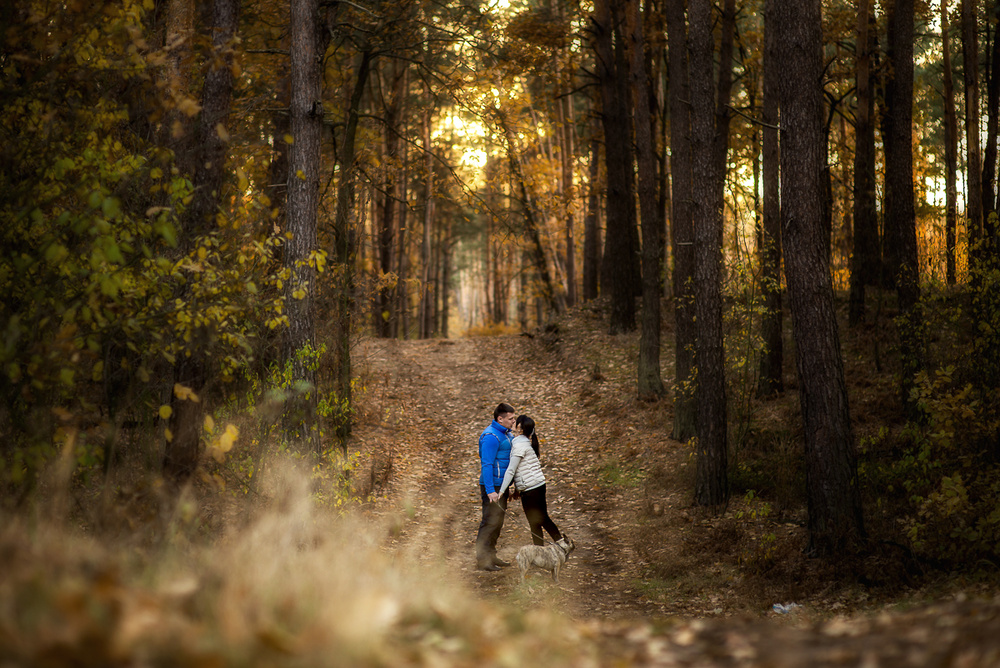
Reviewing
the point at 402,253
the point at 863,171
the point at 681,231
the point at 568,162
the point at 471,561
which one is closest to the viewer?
the point at 471,561

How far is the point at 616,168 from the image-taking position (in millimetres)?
16891

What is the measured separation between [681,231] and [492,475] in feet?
18.8

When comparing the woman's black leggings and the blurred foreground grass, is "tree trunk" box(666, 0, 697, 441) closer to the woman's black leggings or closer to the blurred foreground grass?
the woman's black leggings

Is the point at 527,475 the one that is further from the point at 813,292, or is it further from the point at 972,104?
the point at 972,104

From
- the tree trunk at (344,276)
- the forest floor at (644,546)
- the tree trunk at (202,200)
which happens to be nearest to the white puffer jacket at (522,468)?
the forest floor at (644,546)

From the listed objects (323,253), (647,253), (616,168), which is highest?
(616,168)

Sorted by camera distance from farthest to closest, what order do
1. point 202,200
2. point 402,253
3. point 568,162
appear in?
point 402,253 < point 568,162 < point 202,200

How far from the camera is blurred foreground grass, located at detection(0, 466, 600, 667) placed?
260cm

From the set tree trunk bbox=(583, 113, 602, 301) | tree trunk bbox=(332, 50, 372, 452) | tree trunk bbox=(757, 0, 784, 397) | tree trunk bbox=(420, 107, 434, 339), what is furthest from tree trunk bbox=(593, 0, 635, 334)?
tree trunk bbox=(420, 107, 434, 339)

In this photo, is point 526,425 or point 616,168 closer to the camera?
point 526,425

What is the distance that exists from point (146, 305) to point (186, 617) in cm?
331

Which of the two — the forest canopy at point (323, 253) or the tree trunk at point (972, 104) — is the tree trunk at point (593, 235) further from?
the tree trunk at point (972, 104)

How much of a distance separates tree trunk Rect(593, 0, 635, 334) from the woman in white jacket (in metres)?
9.66

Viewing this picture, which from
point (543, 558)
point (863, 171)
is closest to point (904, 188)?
point (863, 171)
